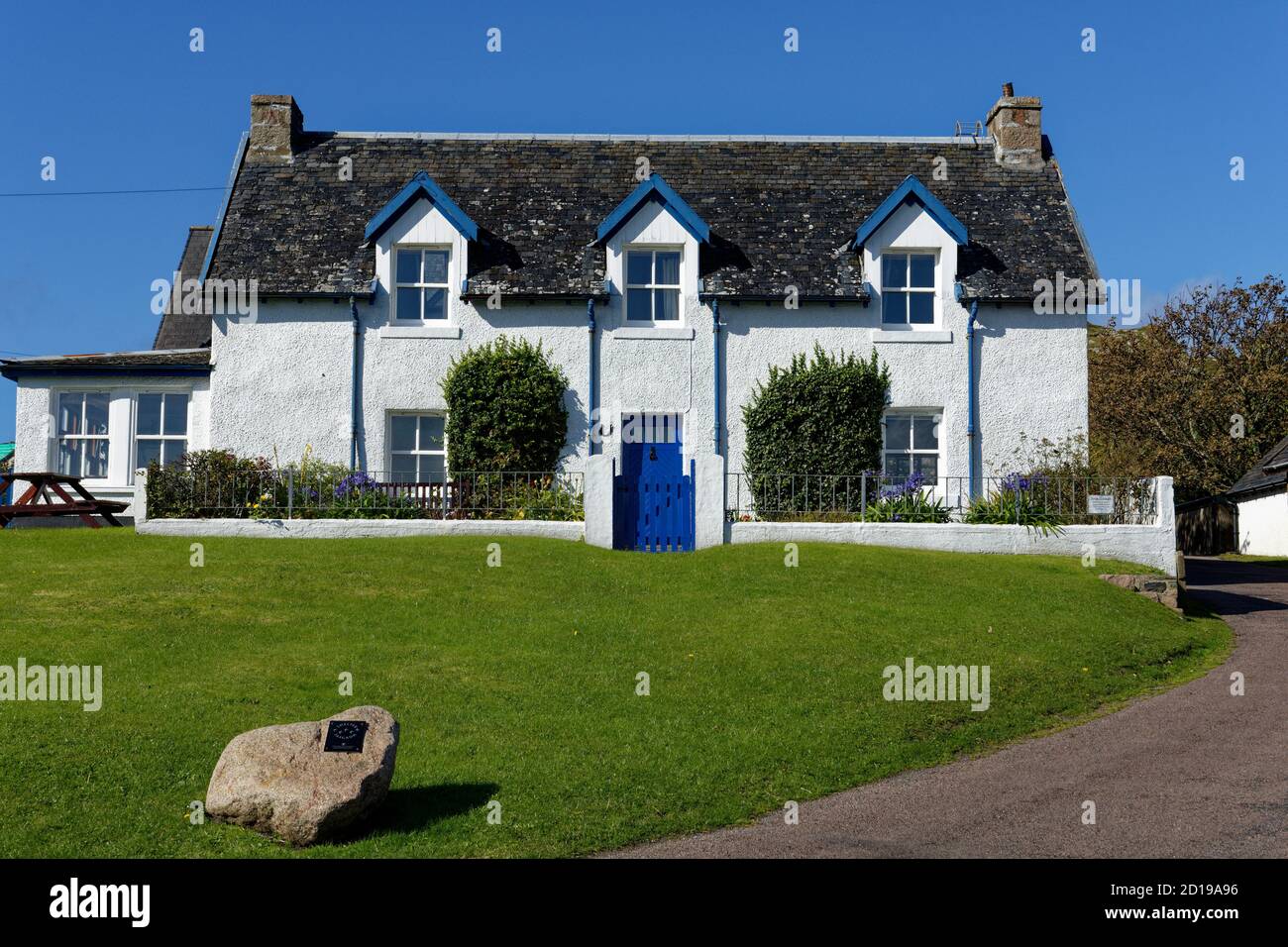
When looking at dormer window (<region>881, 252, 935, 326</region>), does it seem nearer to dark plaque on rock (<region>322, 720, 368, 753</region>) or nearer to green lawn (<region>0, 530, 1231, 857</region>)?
green lawn (<region>0, 530, 1231, 857</region>)

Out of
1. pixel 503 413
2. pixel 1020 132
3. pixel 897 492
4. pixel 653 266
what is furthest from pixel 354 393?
pixel 1020 132

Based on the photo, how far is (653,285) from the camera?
1112 inches

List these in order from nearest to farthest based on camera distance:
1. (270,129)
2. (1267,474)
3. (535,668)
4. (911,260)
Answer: (535,668), (911,260), (270,129), (1267,474)

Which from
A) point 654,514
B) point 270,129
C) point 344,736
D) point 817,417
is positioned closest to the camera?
point 344,736

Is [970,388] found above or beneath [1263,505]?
above

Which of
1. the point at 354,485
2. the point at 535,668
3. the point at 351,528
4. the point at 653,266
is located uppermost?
the point at 653,266

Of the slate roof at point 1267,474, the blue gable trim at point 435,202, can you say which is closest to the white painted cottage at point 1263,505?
the slate roof at point 1267,474

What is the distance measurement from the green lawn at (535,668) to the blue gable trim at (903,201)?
889cm

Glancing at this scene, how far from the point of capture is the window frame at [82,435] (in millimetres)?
28203

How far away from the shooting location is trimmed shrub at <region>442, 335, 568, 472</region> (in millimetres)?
26953

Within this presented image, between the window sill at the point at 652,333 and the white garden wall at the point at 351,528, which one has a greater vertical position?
the window sill at the point at 652,333

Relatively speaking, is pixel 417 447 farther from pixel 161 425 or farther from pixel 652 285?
pixel 652 285

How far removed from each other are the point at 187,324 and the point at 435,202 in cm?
1283

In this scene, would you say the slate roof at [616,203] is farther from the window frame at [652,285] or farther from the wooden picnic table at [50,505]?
the wooden picnic table at [50,505]
